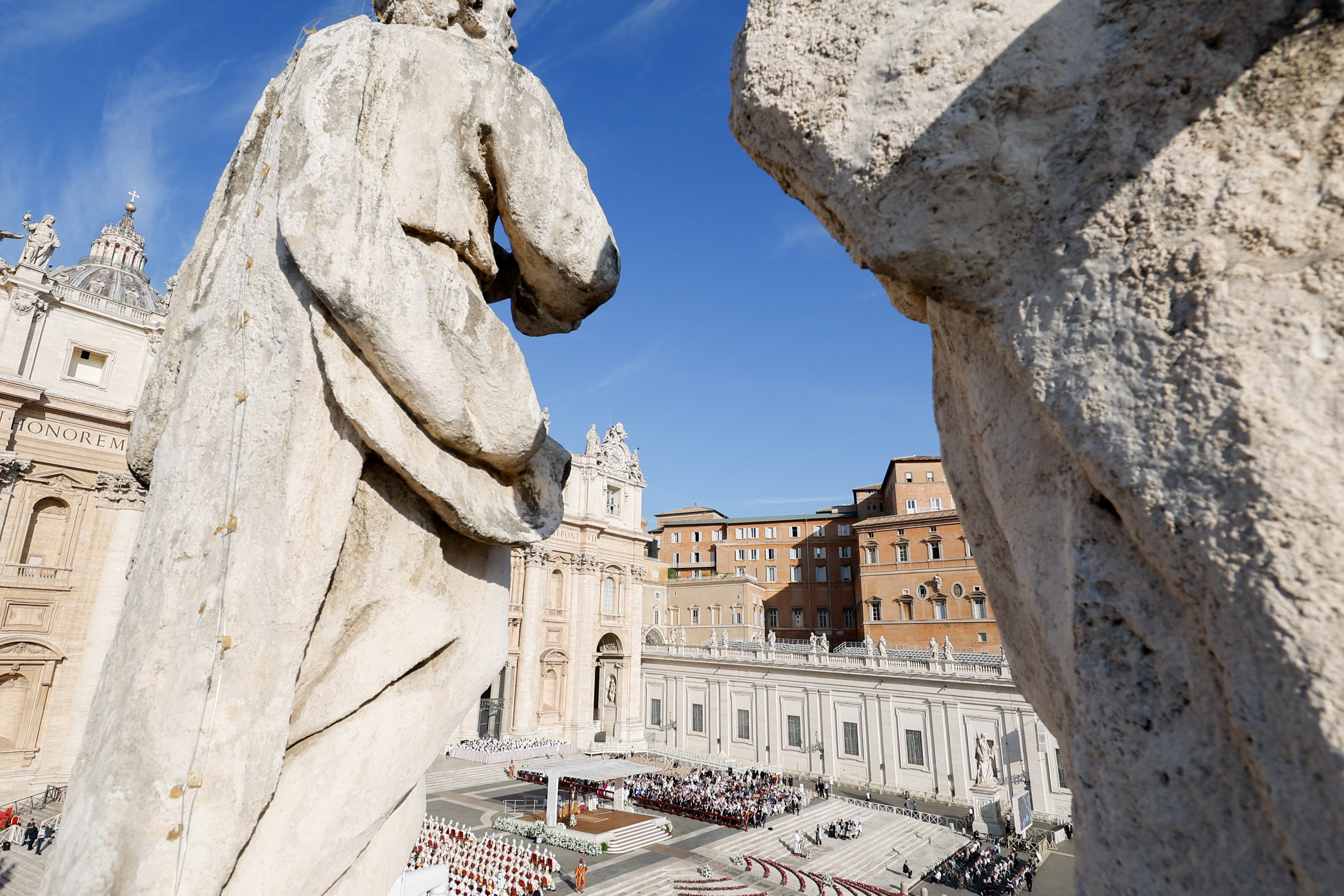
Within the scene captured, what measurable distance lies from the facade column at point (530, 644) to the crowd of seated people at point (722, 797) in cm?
803

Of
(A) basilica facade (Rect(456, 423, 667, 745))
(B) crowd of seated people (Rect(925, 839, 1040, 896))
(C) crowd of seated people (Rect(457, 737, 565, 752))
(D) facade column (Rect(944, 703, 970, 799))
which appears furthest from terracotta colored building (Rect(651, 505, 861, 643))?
(B) crowd of seated people (Rect(925, 839, 1040, 896))

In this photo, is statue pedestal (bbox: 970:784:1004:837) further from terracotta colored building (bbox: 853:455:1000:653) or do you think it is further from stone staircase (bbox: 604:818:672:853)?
terracotta colored building (bbox: 853:455:1000:653)

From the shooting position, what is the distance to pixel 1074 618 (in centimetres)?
116

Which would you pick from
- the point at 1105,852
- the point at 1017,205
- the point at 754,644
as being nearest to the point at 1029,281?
the point at 1017,205

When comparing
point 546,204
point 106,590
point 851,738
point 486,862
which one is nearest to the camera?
point 546,204

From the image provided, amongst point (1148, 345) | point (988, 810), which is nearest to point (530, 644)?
point (988, 810)

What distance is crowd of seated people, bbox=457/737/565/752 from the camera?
3050cm

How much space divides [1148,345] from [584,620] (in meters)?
38.6

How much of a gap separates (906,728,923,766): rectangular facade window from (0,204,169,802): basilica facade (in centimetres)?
2672

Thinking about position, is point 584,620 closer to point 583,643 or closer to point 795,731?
point 583,643

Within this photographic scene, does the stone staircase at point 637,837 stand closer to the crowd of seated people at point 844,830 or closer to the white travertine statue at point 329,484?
the crowd of seated people at point 844,830

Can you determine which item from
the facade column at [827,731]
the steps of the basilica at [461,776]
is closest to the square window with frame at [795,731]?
the facade column at [827,731]

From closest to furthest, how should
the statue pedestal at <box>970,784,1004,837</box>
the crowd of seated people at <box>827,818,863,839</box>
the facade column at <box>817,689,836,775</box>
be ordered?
the crowd of seated people at <box>827,818,863,839</box> → the statue pedestal at <box>970,784,1004,837</box> → the facade column at <box>817,689,836,775</box>

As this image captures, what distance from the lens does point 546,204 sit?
2.40 m
